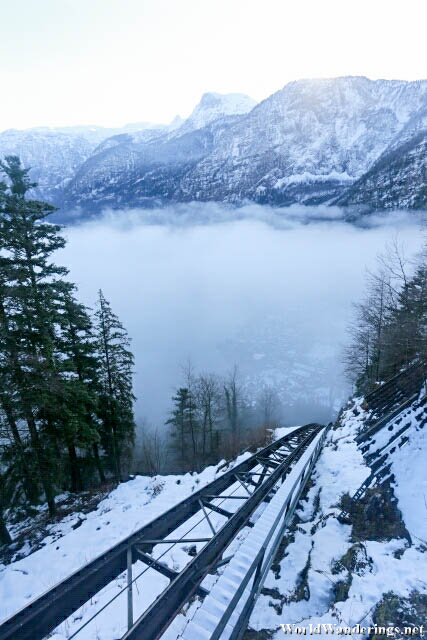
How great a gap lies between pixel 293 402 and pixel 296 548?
124 m

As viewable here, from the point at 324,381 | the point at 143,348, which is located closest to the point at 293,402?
the point at 324,381

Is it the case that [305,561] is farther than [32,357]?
No

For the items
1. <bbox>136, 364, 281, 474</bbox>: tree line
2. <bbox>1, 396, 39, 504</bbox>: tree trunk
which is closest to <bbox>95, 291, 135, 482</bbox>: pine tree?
<bbox>1, 396, 39, 504</bbox>: tree trunk

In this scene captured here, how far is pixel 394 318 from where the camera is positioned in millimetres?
24234

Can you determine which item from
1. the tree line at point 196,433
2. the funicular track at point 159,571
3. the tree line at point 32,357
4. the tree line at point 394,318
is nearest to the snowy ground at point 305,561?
the funicular track at point 159,571

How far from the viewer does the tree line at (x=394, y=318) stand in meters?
17.5

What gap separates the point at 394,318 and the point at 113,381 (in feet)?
74.8

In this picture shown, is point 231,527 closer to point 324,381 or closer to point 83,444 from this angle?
point 83,444

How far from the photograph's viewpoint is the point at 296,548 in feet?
22.7

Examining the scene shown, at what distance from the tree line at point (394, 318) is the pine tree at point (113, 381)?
18386 mm

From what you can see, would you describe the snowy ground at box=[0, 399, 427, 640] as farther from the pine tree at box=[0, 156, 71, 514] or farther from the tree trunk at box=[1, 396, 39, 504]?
the pine tree at box=[0, 156, 71, 514]

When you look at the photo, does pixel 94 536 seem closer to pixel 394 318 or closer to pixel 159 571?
pixel 159 571

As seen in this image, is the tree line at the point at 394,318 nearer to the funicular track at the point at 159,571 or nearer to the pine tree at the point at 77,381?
the funicular track at the point at 159,571

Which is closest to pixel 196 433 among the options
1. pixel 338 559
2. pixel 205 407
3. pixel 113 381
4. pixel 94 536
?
pixel 205 407
